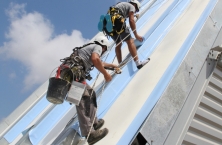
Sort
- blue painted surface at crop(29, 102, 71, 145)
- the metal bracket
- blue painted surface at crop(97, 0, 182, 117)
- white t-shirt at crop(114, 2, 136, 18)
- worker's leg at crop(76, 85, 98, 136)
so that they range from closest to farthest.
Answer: worker's leg at crop(76, 85, 98, 136) → blue painted surface at crop(97, 0, 182, 117) → blue painted surface at crop(29, 102, 71, 145) → the metal bracket → white t-shirt at crop(114, 2, 136, 18)

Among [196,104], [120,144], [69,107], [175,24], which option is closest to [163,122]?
[120,144]

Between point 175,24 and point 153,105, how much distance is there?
2.07 meters

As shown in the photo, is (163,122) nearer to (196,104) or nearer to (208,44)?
(196,104)

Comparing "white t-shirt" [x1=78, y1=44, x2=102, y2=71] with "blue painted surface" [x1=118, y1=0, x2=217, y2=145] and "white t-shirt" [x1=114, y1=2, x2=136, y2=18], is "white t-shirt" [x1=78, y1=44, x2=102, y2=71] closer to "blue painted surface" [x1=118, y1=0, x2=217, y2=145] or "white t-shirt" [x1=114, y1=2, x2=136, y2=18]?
"blue painted surface" [x1=118, y1=0, x2=217, y2=145]

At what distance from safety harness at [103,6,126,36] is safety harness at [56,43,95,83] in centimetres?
98

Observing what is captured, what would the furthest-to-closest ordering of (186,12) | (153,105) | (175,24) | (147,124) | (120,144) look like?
(186,12), (175,24), (153,105), (147,124), (120,144)

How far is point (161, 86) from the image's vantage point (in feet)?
9.07

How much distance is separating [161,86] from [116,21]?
3.79ft

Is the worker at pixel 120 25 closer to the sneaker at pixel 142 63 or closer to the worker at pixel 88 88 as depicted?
the sneaker at pixel 142 63

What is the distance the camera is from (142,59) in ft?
11.9

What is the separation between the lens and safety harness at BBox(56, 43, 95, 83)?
93.4 inches

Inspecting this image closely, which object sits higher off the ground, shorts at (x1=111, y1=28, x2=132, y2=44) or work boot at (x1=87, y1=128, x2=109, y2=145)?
shorts at (x1=111, y1=28, x2=132, y2=44)

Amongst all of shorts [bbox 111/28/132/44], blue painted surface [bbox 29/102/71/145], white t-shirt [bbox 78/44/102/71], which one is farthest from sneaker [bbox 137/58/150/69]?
blue painted surface [bbox 29/102/71/145]

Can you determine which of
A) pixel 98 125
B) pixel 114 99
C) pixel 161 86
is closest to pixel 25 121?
pixel 114 99
